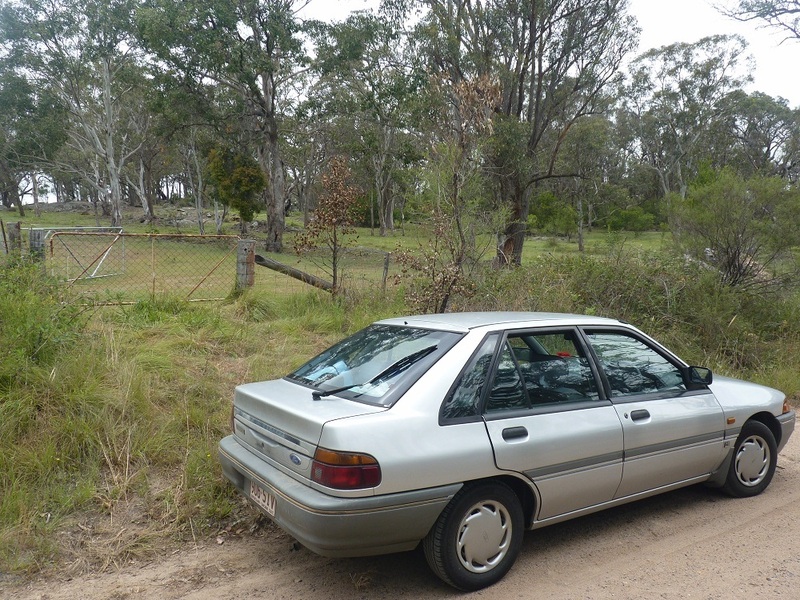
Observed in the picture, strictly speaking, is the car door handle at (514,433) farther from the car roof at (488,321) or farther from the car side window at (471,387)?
the car roof at (488,321)

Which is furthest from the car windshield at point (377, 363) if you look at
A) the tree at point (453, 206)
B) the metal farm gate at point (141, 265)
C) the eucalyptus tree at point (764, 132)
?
the eucalyptus tree at point (764, 132)

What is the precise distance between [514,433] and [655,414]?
1239 mm

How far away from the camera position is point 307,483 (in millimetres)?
3086

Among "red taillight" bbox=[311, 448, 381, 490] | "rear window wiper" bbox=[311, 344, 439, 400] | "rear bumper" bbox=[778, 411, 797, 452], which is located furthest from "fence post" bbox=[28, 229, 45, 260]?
"rear bumper" bbox=[778, 411, 797, 452]

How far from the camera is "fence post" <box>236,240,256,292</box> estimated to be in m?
9.34

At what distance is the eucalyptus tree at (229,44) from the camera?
2050cm

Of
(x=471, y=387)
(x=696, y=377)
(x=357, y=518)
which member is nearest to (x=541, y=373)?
(x=471, y=387)

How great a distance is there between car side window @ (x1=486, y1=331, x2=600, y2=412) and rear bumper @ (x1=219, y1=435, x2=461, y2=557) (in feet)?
2.22

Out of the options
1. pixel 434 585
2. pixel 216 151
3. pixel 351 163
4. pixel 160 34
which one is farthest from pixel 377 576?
pixel 351 163

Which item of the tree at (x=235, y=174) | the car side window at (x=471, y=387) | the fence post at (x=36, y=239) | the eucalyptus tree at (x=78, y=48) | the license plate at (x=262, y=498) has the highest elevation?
the eucalyptus tree at (x=78, y=48)

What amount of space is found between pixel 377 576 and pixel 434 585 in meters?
0.33

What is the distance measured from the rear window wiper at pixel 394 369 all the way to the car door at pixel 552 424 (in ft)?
1.39

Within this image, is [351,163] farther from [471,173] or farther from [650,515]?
[650,515]

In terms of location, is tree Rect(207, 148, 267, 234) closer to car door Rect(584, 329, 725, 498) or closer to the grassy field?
the grassy field
